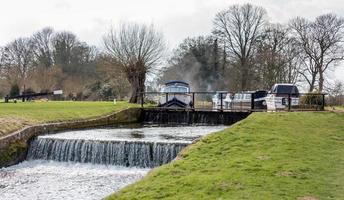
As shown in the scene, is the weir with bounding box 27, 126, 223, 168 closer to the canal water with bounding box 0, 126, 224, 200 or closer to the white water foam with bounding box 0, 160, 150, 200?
the canal water with bounding box 0, 126, 224, 200

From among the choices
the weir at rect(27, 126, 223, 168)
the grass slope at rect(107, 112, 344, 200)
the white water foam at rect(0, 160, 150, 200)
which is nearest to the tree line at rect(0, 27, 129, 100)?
the weir at rect(27, 126, 223, 168)

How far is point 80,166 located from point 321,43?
108 ft

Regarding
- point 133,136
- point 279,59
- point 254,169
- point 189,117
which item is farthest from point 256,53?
point 254,169

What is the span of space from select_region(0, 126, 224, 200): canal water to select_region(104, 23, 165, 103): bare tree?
2167cm

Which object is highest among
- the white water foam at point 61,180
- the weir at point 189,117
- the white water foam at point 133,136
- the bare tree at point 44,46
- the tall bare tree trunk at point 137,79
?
the bare tree at point 44,46

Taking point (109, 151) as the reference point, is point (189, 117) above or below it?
above

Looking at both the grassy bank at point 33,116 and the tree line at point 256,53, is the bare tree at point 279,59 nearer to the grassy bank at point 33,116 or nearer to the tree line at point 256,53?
the tree line at point 256,53

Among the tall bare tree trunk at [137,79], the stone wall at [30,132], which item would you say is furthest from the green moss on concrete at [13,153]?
the tall bare tree trunk at [137,79]

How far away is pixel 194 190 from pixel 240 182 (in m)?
0.95

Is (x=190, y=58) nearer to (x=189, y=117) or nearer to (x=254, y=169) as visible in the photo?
(x=189, y=117)

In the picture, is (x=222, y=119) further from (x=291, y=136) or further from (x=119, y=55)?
(x=119, y=55)

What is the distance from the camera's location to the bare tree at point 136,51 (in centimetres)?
4047

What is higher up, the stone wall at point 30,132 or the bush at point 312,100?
the bush at point 312,100

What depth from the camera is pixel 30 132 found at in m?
18.7
